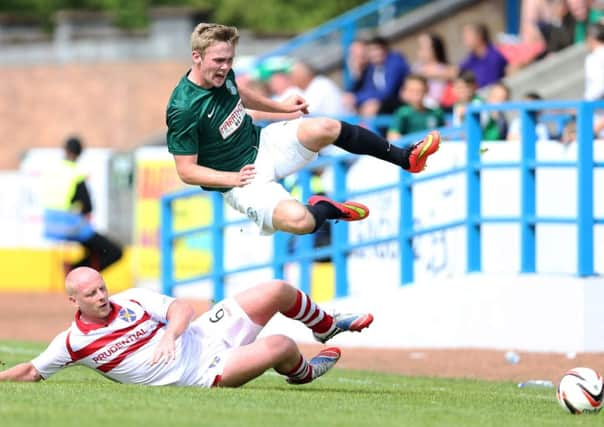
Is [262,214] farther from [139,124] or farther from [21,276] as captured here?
[139,124]

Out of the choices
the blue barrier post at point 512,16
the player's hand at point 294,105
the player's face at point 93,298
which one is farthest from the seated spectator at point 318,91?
the player's face at point 93,298

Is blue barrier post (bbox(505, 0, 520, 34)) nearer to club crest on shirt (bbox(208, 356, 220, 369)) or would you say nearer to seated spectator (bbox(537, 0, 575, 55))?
seated spectator (bbox(537, 0, 575, 55))

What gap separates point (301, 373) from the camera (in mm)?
10344

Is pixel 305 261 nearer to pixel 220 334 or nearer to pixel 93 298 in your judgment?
pixel 220 334

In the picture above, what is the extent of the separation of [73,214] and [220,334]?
9.24 m

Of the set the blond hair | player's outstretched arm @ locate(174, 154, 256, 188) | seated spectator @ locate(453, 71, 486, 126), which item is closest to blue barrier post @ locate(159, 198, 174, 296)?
seated spectator @ locate(453, 71, 486, 126)

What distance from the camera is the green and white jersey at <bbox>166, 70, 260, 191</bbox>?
34.7 ft

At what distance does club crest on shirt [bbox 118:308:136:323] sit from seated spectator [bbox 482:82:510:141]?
5.97 m

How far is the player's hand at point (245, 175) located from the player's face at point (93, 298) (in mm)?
1370

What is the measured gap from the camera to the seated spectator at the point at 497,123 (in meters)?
15.1

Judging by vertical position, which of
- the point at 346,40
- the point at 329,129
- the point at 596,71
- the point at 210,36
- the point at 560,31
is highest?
the point at 346,40

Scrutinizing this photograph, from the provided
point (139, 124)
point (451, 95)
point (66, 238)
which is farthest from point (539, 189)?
point (139, 124)

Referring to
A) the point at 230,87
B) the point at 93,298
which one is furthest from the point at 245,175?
the point at 93,298

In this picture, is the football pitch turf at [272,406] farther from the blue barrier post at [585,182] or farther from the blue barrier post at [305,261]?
the blue barrier post at [305,261]
